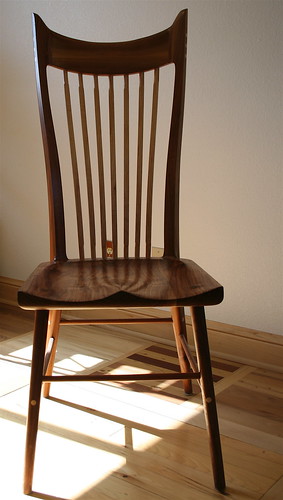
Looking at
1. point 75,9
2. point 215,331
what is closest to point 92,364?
point 215,331

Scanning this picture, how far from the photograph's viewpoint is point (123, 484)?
131 centimetres

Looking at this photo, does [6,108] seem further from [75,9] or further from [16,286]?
[16,286]

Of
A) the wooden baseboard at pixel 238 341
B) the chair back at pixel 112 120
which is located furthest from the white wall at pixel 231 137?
the chair back at pixel 112 120

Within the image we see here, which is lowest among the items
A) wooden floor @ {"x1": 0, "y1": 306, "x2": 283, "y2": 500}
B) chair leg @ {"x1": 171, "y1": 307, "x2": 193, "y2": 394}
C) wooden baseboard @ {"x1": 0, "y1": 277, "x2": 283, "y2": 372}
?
wooden floor @ {"x1": 0, "y1": 306, "x2": 283, "y2": 500}

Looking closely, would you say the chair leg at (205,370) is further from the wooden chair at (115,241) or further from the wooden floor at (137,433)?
the wooden floor at (137,433)

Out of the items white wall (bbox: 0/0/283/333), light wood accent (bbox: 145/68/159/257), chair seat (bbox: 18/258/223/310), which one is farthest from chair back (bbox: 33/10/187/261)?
white wall (bbox: 0/0/283/333)

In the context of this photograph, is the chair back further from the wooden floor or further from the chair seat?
the wooden floor

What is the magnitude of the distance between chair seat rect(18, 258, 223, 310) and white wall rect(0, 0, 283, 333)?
1.90 ft

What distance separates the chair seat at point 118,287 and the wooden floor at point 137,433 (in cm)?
43

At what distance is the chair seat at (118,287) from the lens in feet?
3.79

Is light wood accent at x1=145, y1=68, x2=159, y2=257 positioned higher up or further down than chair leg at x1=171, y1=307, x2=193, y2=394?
higher up

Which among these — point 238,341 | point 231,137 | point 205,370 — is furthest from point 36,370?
point 231,137

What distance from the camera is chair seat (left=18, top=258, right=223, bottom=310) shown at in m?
1.16

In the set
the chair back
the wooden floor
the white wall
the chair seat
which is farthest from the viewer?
the white wall
